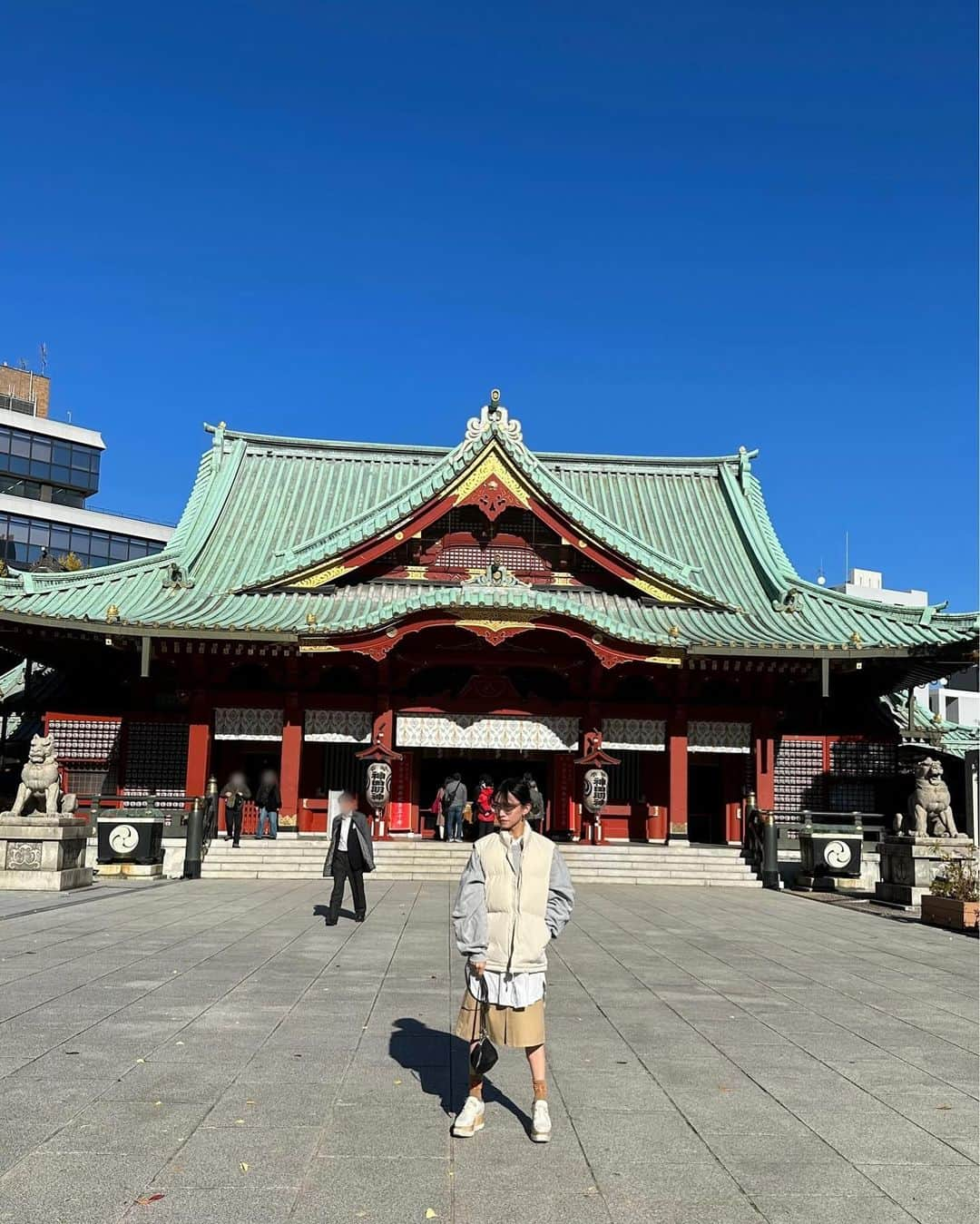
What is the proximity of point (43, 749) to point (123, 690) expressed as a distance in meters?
10.0

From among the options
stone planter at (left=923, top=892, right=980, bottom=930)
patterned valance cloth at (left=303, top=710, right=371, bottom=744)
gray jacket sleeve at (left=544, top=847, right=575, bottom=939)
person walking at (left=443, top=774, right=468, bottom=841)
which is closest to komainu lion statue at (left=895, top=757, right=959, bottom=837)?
stone planter at (left=923, top=892, right=980, bottom=930)

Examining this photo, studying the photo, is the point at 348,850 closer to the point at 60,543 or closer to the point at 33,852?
the point at 33,852

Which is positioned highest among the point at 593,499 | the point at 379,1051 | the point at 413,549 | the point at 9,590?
the point at 593,499

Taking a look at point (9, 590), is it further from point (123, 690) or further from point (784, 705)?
point (784, 705)

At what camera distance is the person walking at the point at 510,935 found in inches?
250

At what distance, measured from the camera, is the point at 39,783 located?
19.1 meters

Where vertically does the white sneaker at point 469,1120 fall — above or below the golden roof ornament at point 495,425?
below

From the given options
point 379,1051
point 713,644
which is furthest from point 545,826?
point 379,1051

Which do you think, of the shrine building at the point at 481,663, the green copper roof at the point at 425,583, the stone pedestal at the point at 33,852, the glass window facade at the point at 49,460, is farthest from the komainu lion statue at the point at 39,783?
the glass window facade at the point at 49,460

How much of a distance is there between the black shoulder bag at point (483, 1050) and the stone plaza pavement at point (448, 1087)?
0.38 m

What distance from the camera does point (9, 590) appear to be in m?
26.3

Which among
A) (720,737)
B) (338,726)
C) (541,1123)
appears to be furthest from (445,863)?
(541,1123)

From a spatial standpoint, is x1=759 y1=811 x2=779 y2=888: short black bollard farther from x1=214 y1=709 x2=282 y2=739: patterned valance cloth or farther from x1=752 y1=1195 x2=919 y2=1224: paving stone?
x1=752 y1=1195 x2=919 y2=1224: paving stone

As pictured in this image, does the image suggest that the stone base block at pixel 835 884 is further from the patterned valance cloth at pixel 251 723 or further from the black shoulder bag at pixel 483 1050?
the black shoulder bag at pixel 483 1050
